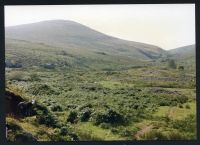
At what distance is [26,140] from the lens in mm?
11227

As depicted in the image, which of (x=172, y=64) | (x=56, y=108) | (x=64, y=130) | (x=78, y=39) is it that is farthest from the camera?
(x=172, y=64)

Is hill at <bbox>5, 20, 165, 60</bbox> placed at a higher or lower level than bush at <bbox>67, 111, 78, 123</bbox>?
higher

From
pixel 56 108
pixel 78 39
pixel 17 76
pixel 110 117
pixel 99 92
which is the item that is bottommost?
pixel 110 117

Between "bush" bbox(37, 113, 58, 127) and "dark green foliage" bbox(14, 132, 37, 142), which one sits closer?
"dark green foliage" bbox(14, 132, 37, 142)

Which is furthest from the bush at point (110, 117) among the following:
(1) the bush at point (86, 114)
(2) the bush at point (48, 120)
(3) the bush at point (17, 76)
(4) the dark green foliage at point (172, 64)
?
(3) the bush at point (17, 76)

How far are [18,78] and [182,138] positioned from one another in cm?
393

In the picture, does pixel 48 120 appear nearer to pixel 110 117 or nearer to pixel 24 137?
pixel 24 137

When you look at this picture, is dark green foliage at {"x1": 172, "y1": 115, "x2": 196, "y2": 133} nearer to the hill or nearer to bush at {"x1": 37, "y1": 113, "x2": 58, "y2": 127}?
the hill

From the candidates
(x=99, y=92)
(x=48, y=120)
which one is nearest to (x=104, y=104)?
(x=99, y=92)

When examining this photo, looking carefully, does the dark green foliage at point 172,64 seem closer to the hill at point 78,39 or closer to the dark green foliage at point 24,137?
the hill at point 78,39

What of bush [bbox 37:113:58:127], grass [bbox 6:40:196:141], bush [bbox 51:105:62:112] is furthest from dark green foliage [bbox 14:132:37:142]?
bush [bbox 51:105:62:112]

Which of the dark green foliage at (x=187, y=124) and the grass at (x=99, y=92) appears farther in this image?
the dark green foliage at (x=187, y=124)

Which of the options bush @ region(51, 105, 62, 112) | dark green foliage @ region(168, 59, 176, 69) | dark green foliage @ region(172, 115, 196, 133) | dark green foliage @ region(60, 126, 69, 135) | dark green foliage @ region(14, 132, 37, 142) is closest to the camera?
Result: dark green foliage @ region(14, 132, 37, 142)

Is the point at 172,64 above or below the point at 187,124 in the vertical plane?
above
